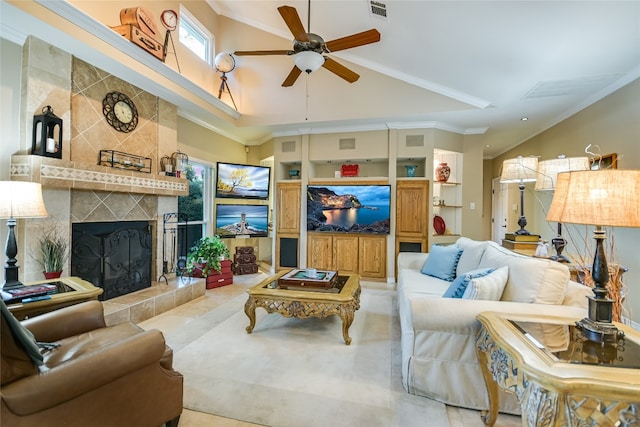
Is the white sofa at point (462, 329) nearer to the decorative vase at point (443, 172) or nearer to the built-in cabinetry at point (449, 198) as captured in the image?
the built-in cabinetry at point (449, 198)

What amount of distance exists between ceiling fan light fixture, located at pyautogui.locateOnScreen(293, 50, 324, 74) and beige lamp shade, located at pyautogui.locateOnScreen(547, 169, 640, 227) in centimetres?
220

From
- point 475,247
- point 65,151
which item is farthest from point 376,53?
point 65,151

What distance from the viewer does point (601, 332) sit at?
131cm

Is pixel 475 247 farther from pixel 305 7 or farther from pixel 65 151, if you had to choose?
pixel 65 151

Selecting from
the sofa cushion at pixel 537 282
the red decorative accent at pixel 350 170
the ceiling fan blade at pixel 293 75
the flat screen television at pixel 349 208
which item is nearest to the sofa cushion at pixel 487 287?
the sofa cushion at pixel 537 282

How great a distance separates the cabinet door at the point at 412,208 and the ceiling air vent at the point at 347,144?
3.62 ft

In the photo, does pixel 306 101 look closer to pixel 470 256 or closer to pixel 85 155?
pixel 85 155

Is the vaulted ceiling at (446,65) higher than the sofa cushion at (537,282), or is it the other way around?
the vaulted ceiling at (446,65)

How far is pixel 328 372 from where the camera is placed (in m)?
2.21

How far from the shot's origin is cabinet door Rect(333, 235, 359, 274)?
521cm

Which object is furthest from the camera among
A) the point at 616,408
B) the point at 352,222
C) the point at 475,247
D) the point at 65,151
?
the point at 352,222

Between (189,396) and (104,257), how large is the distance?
2236 millimetres

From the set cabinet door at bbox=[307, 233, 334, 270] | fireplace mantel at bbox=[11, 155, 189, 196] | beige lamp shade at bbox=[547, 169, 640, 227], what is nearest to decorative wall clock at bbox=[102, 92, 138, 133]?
fireplace mantel at bbox=[11, 155, 189, 196]

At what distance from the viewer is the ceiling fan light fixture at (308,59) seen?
2.63 meters
